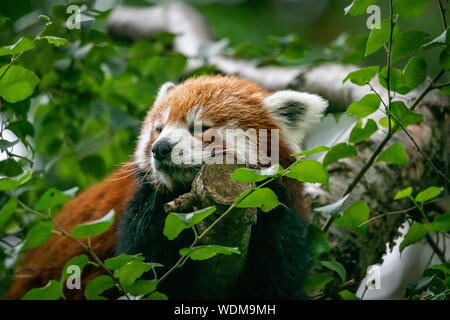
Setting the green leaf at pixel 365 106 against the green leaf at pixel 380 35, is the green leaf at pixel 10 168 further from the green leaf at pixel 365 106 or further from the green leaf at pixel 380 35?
the green leaf at pixel 380 35

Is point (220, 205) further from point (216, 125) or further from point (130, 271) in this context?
point (216, 125)

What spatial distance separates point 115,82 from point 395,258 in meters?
2.76

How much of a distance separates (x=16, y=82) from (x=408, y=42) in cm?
→ 162

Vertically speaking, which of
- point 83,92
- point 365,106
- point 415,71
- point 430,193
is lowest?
point 430,193

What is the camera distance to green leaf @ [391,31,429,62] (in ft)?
6.72

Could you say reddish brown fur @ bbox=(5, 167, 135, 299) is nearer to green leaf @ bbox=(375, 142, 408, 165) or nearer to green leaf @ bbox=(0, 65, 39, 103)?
green leaf @ bbox=(0, 65, 39, 103)

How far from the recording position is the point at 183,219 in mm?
1668

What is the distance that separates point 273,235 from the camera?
8.21 feet

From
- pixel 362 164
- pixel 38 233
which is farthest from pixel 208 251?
pixel 362 164

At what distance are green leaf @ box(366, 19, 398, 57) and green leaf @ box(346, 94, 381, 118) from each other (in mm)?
206

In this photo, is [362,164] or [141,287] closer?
[141,287]

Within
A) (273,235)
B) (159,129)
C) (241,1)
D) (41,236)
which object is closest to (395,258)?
(273,235)

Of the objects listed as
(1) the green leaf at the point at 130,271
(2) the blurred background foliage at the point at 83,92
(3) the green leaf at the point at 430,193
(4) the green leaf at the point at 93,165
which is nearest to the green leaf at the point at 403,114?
(3) the green leaf at the point at 430,193

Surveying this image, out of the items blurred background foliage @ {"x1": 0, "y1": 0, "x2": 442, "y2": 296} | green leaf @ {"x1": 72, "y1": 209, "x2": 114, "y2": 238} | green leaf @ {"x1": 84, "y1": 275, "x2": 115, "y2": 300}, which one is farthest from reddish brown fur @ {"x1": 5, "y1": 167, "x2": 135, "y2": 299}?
green leaf @ {"x1": 72, "y1": 209, "x2": 114, "y2": 238}
